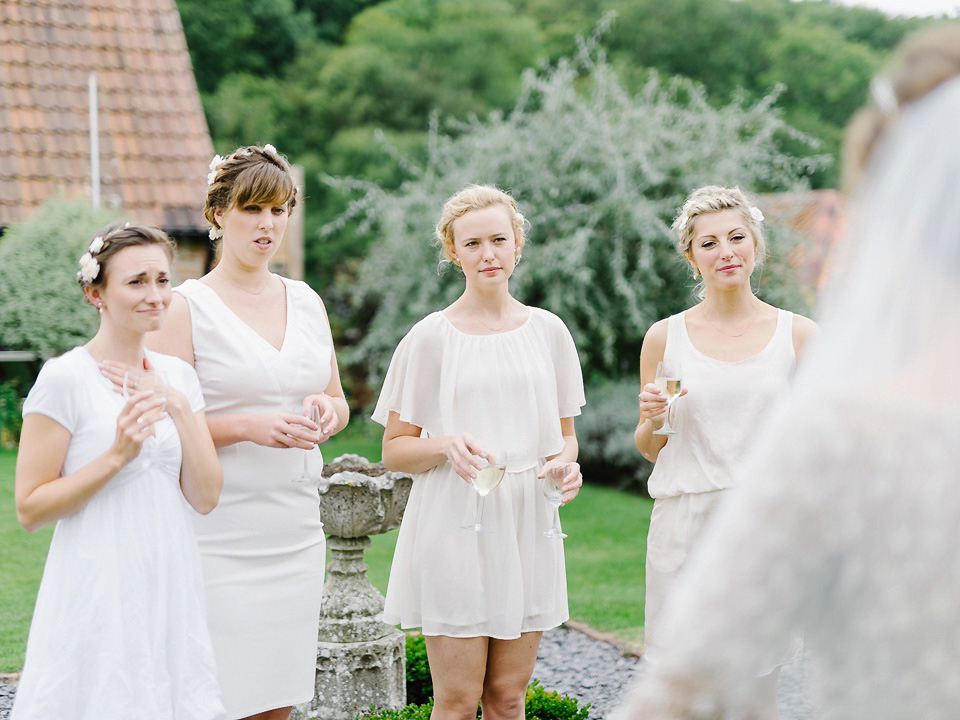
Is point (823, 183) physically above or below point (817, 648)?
above

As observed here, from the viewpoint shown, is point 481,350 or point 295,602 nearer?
point 295,602

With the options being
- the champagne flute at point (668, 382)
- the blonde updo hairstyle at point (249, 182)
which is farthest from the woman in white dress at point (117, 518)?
the champagne flute at point (668, 382)

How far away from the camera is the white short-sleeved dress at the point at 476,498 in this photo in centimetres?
380

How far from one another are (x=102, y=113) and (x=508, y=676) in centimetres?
1173

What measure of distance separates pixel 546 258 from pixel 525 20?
535 inches

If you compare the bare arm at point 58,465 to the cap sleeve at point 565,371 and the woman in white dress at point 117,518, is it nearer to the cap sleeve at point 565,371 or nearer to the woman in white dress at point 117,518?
the woman in white dress at point 117,518

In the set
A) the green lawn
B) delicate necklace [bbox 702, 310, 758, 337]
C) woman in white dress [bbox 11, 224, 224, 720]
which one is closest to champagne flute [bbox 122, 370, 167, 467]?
woman in white dress [bbox 11, 224, 224, 720]

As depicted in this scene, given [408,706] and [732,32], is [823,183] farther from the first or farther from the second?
[408,706]

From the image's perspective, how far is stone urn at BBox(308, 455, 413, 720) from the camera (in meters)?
4.94

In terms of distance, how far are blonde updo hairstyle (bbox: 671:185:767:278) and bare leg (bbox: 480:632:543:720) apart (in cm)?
162

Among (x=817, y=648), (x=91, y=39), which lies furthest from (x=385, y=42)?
(x=817, y=648)

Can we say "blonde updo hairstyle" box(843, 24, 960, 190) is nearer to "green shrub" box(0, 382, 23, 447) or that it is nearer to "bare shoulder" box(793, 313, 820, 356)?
"bare shoulder" box(793, 313, 820, 356)

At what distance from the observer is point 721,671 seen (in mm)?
1390
